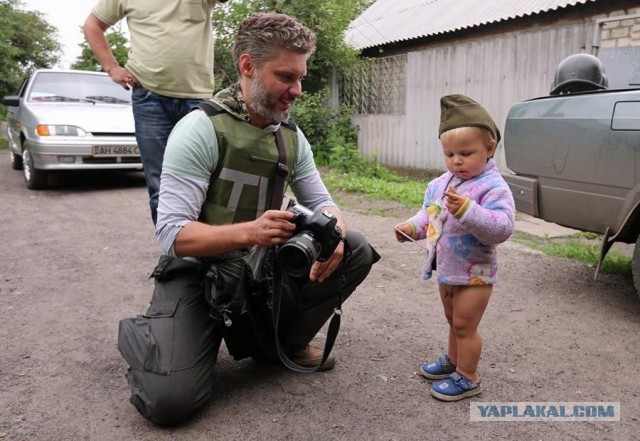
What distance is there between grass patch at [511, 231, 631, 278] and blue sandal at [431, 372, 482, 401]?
78.9 inches

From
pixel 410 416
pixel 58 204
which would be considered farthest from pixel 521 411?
pixel 58 204

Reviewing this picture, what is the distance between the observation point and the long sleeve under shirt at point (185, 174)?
90.8 inches

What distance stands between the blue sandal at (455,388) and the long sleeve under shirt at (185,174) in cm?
131

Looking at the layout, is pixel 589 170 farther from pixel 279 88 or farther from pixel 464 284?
pixel 279 88

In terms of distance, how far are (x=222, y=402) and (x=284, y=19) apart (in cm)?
170

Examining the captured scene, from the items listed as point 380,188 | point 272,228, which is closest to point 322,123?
point 380,188

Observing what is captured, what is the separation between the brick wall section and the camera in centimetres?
679

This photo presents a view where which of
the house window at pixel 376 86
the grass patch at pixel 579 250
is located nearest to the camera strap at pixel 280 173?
the grass patch at pixel 579 250

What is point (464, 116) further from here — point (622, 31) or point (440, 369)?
point (622, 31)

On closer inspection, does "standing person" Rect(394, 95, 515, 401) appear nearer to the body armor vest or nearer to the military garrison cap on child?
the military garrison cap on child

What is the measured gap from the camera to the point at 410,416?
7.70 feet

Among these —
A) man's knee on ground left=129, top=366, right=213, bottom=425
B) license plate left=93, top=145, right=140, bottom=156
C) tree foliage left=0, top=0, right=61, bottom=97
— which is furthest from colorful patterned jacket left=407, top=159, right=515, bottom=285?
tree foliage left=0, top=0, right=61, bottom=97

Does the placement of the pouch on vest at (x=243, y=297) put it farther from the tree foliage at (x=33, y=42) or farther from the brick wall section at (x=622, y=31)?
the tree foliage at (x=33, y=42)

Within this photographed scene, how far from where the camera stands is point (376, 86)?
11.0m
